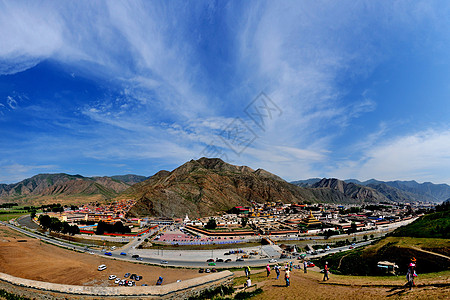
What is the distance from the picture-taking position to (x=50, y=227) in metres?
53.9

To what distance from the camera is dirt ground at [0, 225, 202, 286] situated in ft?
75.9

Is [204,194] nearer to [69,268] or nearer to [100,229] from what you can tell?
[100,229]

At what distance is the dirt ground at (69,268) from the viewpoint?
23.1 meters

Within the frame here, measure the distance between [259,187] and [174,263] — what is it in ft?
356

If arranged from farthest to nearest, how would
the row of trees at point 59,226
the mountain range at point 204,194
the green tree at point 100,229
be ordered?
the mountain range at point 204,194, the green tree at point 100,229, the row of trees at point 59,226

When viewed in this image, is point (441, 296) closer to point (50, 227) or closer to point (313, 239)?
point (313, 239)

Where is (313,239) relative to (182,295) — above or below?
below

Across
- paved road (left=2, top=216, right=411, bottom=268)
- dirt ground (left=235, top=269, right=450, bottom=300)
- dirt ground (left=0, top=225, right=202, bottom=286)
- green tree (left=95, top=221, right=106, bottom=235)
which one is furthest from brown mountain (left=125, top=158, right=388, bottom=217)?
dirt ground (left=235, top=269, right=450, bottom=300)

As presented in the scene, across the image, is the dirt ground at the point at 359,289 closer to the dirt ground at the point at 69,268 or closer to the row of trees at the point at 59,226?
the dirt ground at the point at 69,268

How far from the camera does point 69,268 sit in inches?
1016

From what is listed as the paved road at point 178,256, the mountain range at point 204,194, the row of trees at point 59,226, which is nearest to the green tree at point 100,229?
the row of trees at point 59,226

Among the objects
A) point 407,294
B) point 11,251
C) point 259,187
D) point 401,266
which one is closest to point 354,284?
point 407,294

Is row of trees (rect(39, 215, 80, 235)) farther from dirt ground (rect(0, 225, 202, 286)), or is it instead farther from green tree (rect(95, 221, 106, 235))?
dirt ground (rect(0, 225, 202, 286))

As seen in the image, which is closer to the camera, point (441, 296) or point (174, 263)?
point (441, 296)
